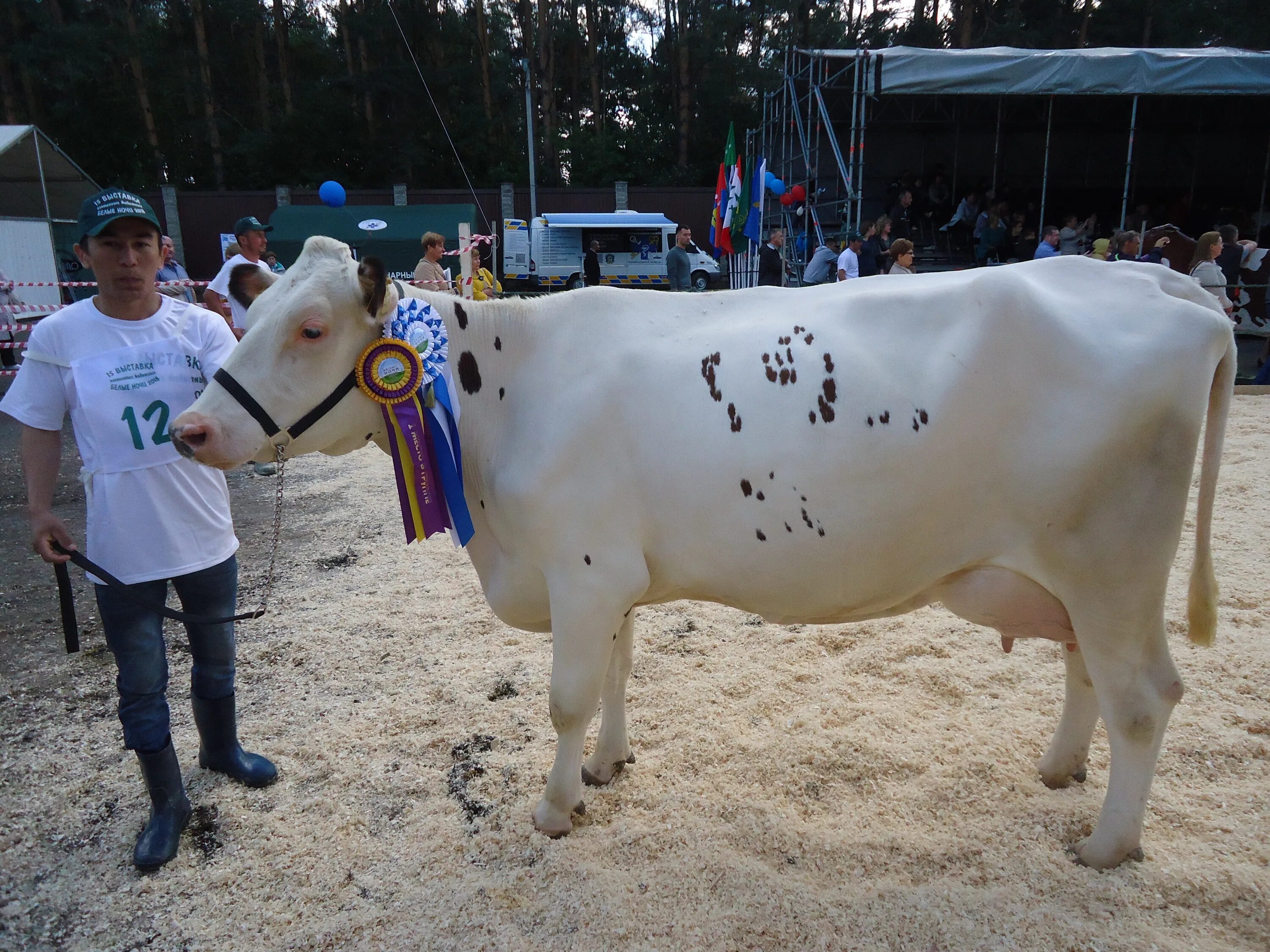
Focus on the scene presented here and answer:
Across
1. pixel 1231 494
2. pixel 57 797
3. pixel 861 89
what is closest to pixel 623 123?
pixel 861 89

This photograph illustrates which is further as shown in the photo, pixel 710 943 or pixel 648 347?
pixel 648 347

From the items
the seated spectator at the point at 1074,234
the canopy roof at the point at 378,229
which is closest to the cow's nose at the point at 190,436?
the seated spectator at the point at 1074,234

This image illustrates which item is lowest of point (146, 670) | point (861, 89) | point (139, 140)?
point (146, 670)

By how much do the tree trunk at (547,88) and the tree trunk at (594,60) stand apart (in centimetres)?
202

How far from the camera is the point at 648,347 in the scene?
2449 mm

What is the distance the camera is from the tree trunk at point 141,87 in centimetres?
3127

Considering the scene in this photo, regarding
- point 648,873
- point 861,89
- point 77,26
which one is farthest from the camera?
point 77,26

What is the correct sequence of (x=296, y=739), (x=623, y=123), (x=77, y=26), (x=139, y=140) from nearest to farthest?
(x=296, y=739) < (x=77, y=26) < (x=139, y=140) < (x=623, y=123)

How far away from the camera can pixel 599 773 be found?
2879 millimetres

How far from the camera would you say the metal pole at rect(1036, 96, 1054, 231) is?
1452cm

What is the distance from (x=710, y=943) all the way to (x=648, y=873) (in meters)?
0.32

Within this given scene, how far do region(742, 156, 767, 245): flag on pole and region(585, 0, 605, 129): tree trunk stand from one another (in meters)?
24.3

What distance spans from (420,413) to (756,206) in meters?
13.9

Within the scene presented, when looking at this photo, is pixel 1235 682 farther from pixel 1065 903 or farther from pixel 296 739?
pixel 296 739
